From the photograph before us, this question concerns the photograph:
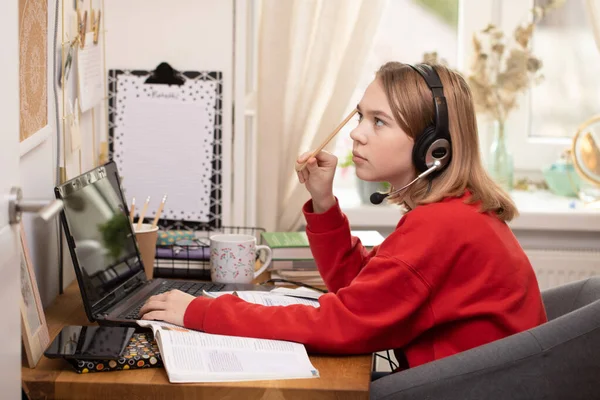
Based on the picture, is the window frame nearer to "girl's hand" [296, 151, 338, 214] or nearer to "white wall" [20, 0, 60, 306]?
"girl's hand" [296, 151, 338, 214]

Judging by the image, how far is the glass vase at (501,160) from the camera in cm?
292

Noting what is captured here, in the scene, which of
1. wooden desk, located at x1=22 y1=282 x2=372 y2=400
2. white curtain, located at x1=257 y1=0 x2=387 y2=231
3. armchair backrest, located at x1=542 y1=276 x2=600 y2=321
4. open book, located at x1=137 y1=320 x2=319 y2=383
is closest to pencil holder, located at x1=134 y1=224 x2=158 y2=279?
open book, located at x1=137 y1=320 x2=319 y2=383

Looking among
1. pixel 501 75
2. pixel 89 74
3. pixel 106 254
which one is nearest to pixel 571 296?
pixel 106 254

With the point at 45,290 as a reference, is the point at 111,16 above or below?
above

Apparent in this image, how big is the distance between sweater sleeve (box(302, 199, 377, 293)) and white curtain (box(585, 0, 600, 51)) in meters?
1.64

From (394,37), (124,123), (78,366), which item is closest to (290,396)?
(78,366)

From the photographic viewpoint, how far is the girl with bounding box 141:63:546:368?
127cm

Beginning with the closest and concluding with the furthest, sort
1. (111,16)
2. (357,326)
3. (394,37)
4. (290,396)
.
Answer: (290,396) < (357,326) < (111,16) < (394,37)

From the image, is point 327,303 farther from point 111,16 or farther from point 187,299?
point 111,16

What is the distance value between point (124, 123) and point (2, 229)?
1108 mm

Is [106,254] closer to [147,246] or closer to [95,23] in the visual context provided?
[147,246]

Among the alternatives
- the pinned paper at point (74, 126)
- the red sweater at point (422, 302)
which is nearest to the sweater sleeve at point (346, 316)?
the red sweater at point (422, 302)

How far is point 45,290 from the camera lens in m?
1.52

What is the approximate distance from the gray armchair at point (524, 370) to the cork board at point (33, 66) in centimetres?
73
